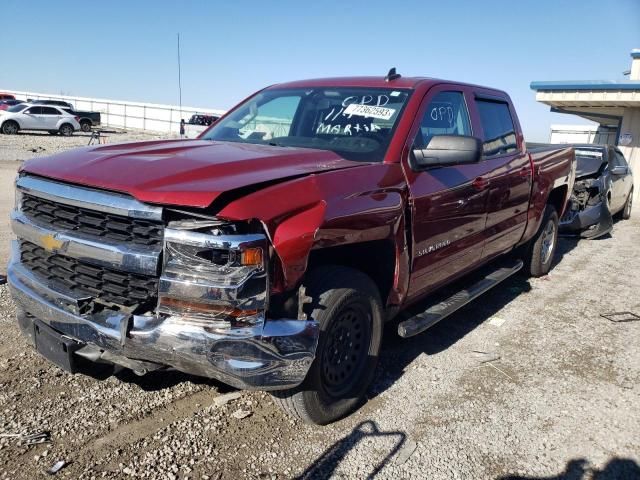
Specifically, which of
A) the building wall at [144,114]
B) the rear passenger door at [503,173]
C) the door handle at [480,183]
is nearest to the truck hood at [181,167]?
the door handle at [480,183]

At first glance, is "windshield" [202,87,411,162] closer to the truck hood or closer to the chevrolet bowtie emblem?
the truck hood

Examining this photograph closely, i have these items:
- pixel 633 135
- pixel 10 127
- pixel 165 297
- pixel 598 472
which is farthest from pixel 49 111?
pixel 598 472

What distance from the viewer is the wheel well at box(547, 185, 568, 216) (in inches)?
266

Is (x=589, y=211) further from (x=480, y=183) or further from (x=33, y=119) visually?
(x=33, y=119)

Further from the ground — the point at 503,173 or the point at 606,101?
the point at 606,101

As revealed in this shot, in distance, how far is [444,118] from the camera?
4.31m

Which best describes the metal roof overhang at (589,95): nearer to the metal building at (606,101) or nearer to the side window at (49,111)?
the metal building at (606,101)

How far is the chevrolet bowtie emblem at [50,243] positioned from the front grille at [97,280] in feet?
0.17

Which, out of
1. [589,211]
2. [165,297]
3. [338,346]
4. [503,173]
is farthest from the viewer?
[589,211]

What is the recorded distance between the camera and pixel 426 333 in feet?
15.9

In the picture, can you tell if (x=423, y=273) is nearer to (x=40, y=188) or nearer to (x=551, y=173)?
(x=40, y=188)

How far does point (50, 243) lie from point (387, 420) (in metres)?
2.18

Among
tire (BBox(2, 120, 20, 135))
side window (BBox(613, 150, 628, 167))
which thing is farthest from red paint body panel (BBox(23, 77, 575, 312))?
tire (BBox(2, 120, 20, 135))

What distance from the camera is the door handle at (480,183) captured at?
14.2 ft
